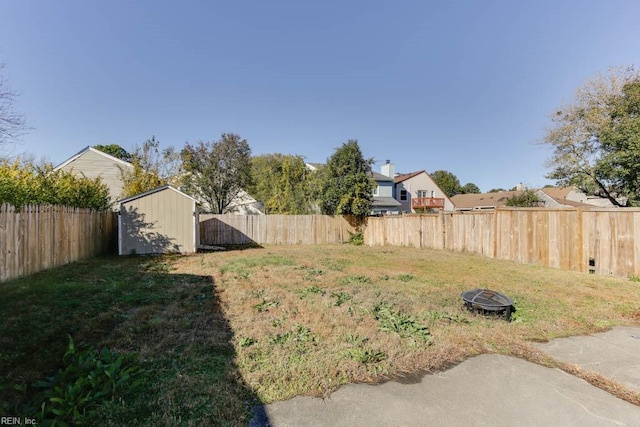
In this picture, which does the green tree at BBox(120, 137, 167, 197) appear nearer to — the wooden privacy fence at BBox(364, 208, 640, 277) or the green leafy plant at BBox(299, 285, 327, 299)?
the green leafy plant at BBox(299, 285, 327, 299)

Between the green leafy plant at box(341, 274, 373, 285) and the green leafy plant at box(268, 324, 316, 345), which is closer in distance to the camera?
the green leafy plant at box(268, 324, 316, 345)

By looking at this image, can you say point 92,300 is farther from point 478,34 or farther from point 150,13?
point 478,34

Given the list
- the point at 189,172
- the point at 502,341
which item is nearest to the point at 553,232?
the point at 502,341

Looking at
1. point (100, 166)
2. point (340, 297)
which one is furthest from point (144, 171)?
point (340, 297)

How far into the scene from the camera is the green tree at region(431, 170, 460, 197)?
54.5m

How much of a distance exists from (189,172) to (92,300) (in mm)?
16394

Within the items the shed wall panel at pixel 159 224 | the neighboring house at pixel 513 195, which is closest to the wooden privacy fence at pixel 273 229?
the shed wall panel at pixel 159 224

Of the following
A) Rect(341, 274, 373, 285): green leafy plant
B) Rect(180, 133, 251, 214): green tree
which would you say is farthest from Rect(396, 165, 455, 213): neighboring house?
Rect(341, 274, 373, 285): green leafy plant

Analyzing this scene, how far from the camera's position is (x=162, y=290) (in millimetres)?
5602

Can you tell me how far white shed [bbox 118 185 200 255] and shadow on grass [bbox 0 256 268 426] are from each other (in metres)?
4.98

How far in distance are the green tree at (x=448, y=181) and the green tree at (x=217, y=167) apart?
4370 cm

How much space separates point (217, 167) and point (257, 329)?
18.2m

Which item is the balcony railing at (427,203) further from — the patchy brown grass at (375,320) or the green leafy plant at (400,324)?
the green leafy plant at (400,324)

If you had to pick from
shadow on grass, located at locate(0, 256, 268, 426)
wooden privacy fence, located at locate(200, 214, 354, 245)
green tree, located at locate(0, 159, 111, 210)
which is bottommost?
shadow on grass, located at locate(0, 256, 268, 426)
